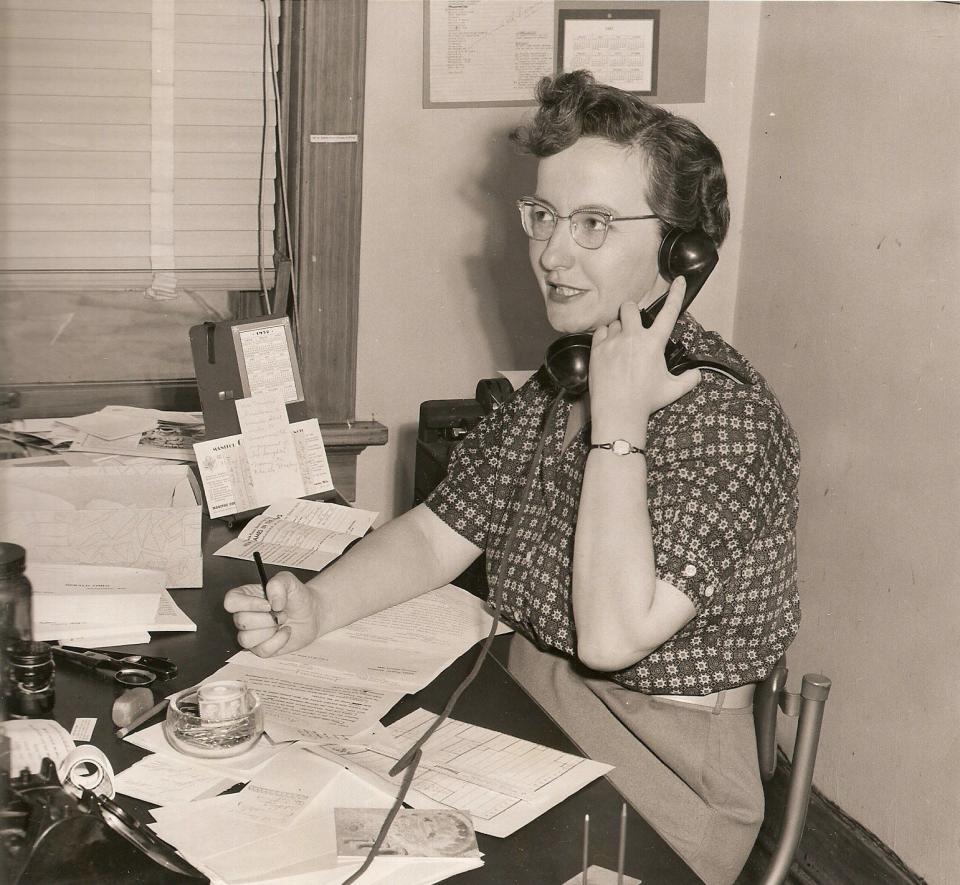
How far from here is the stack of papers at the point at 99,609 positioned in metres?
1.49

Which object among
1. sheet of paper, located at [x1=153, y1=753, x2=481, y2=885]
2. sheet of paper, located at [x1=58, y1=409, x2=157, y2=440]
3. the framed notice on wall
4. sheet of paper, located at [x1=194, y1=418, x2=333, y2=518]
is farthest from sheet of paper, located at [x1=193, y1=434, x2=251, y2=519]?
the framed notice on wall

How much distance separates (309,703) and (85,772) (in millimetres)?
316

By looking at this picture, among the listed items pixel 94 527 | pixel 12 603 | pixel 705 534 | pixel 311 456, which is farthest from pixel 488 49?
pixel 12 603

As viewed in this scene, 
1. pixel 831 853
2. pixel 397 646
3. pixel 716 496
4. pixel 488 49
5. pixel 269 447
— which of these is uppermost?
pixel 488 49

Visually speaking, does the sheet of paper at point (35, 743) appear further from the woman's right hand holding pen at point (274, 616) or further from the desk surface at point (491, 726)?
the woman's right hand holding pen at point (274, 616)

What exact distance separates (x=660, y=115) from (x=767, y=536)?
1.91 feet

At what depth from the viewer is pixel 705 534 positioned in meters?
1.42

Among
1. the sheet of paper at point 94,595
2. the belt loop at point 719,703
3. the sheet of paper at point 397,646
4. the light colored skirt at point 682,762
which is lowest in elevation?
the light colored skirt at point 682,762

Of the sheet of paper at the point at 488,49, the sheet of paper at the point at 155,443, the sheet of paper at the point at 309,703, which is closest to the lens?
the sheet of paper at the point at 309,703

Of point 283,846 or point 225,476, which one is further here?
point 225,476

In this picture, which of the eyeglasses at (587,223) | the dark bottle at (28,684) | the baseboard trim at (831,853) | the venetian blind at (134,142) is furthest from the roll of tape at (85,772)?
the baseboard trim at (831,853)

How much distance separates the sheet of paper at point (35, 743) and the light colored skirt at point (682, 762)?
594 mm

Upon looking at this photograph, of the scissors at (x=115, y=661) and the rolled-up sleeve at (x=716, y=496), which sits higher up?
the rolled-up sleeve at (x=716, y=496)

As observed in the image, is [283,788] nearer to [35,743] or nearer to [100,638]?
[35,743]
